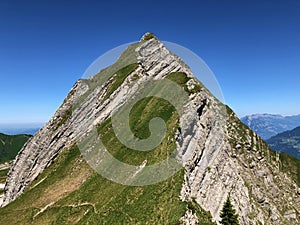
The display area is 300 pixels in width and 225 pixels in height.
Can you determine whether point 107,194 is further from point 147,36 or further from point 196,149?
point 147,36

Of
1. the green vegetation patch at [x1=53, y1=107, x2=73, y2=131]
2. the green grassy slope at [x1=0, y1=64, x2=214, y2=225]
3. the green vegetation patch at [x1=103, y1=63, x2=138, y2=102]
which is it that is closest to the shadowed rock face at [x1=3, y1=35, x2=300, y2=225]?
the green vegetation patch at [x1=53, y1=107, x2=73, y2=131]

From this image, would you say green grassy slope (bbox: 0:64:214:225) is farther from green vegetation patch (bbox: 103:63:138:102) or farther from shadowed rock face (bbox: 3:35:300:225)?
green vegetation patch (bbox: 103:63:138:102)

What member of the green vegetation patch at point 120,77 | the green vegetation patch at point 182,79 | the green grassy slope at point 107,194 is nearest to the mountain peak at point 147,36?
the green vegetation patch at point 120,77

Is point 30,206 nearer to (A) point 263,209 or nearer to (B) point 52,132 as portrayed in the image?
(B) point 52,132

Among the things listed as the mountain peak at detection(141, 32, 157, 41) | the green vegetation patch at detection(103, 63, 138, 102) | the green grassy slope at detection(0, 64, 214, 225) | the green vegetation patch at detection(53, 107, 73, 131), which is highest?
the mountain peak at detection(141, 32, 157, 41)

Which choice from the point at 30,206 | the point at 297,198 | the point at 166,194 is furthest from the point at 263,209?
the point at 30,206

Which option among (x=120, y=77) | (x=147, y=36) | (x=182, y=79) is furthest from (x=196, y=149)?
(x=147, y=36)

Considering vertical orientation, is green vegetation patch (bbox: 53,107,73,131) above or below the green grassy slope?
above

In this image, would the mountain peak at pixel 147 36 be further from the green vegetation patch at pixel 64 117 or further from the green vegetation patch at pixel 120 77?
the green vegetation patch at pixel 64 117
